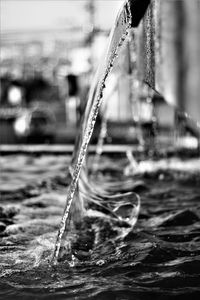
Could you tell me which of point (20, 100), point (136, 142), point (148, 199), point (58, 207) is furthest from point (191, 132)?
point (20, 100)

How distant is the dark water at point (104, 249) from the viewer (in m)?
2.87

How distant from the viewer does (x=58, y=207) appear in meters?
5.16

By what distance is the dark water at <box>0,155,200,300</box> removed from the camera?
2869 millimetres

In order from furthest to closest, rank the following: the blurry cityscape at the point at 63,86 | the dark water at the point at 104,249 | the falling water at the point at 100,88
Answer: the blurry cityscape at the point at 63,86
the falling water at the point at 100,88
the dark water at the point at 104,249

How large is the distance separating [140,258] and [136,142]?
784cm

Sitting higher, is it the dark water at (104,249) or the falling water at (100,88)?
the falling water at (100,88)

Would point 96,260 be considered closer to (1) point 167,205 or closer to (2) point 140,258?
(2) point 140,258

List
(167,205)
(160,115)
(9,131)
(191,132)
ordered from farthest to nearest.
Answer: (160,115)
(9,131)
(191,132)
(167,205)

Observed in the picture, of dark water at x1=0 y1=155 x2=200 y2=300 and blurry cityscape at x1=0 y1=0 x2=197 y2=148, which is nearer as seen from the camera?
dark water at x1=0 y1=155 x2=200 y2=300

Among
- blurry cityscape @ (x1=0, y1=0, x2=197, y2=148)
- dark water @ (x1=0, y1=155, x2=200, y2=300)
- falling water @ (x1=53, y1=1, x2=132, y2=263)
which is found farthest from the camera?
blurry cityscape @ (x1=0, y1=0, x2=197, y2=148)

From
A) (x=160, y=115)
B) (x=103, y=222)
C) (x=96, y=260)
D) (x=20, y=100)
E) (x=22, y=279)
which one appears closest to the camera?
(x=22, y=279)

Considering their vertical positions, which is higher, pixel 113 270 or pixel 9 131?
pixel 9 131

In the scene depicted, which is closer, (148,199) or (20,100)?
(148,199)

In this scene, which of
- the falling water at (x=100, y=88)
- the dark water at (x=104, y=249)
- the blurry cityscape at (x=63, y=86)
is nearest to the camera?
the dark water at (x=104, y=249)
